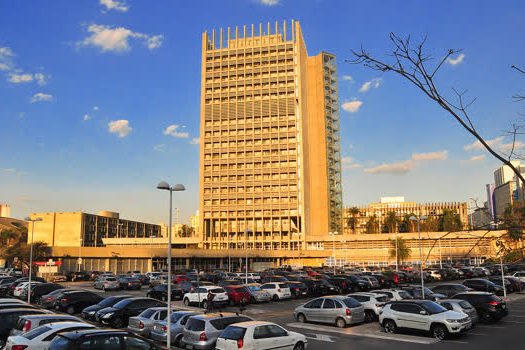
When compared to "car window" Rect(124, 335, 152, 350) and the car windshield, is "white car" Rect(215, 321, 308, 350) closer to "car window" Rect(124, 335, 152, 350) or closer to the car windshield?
"car window" Rect(124, 335, 152, 350)

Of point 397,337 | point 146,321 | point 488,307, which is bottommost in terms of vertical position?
point 397,337

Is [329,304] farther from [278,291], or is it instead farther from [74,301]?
[74,301]

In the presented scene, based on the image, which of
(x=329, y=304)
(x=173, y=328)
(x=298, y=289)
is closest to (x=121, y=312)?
(x=173, y=328)

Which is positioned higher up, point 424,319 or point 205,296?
point 424,319

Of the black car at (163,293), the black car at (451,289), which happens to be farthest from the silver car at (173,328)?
the black car at (451,289)

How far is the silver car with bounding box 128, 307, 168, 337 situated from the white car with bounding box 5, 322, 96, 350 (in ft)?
21.8

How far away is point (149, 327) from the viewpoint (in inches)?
846

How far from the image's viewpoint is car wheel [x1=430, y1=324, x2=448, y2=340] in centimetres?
2080

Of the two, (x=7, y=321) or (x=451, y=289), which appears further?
(x=451, y=289)

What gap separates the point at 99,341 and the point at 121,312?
550 inches

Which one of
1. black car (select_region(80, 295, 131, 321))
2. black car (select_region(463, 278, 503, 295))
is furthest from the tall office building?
black car (select_region(80, 295, 131, 321))

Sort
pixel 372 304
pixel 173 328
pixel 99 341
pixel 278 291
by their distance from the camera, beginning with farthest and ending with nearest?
pixel 278 291 < pixel 372 304 < pixel 173 328 < pixel 99 341

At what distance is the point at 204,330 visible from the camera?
17812 mm

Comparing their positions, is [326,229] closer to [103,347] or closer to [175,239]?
[175,239]
